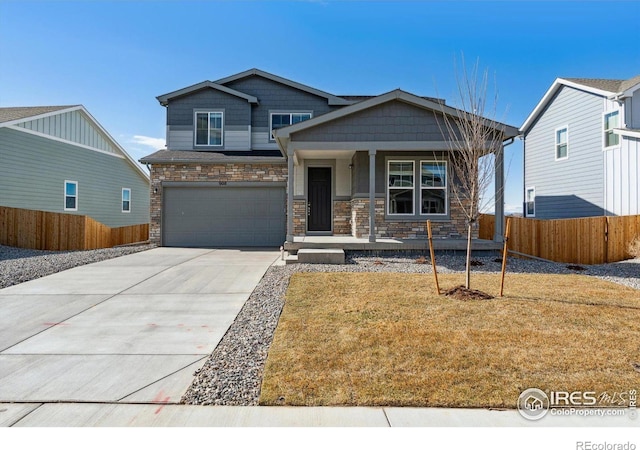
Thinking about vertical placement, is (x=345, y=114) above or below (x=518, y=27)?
below

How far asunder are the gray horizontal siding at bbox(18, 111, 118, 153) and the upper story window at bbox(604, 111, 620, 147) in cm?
2304

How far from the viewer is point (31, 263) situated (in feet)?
29.7

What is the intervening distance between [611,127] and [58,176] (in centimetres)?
2323

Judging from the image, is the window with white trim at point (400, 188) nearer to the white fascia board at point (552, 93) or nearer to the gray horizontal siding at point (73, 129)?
the white fascia board at point (552, 93)

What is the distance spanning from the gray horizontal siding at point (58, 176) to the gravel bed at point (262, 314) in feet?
42.3

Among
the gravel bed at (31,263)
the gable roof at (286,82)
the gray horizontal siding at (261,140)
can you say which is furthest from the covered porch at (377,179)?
the gravel bed at (31,263)

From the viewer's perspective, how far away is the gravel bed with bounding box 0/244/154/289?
7441 millimetres

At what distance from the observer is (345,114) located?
10.1 metres

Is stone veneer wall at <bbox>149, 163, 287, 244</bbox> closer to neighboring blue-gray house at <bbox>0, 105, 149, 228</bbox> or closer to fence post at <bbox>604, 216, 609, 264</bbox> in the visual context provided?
neighboring blue-gray house at <bbox>0, 105, 149, 228</bbox>

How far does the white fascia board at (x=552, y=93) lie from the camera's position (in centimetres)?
1361

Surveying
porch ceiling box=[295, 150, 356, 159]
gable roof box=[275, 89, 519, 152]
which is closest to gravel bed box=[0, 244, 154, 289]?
gable roof box=[275, 89, 519, 152]
